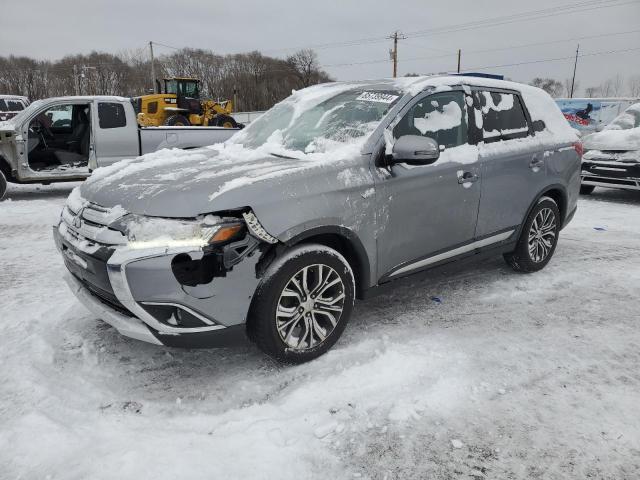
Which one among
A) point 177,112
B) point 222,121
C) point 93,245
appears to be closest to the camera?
point 93,245

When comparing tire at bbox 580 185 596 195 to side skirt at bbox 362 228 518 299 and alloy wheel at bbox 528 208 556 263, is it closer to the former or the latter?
alloy wheel at bbox 528 208 556 263

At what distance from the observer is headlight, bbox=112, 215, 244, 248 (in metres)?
2.56

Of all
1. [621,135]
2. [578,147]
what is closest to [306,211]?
[578,147]

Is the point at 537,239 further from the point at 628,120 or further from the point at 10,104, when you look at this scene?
the point at 10,104

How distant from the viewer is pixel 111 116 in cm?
910

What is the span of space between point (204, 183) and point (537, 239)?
3468 mm

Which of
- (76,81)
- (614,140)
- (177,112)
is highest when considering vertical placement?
(76,81)

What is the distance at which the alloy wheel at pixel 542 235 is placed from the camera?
4.73 metres

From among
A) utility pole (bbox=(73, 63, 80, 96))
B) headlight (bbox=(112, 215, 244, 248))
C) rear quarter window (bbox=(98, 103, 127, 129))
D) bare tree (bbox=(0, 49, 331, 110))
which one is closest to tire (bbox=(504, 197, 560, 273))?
headlight (bbox=(112, 215, 244, 248))

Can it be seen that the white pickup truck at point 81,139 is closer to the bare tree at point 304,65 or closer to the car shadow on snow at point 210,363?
the car shadow on snow at point 210,363

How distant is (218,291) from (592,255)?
15.5ft

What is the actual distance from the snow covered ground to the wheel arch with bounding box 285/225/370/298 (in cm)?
47

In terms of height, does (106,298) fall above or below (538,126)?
below

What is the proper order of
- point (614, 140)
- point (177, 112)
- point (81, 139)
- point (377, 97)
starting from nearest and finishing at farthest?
point (377, 97) < point (614, 140) < point (81, 139) < point (177, 112)
